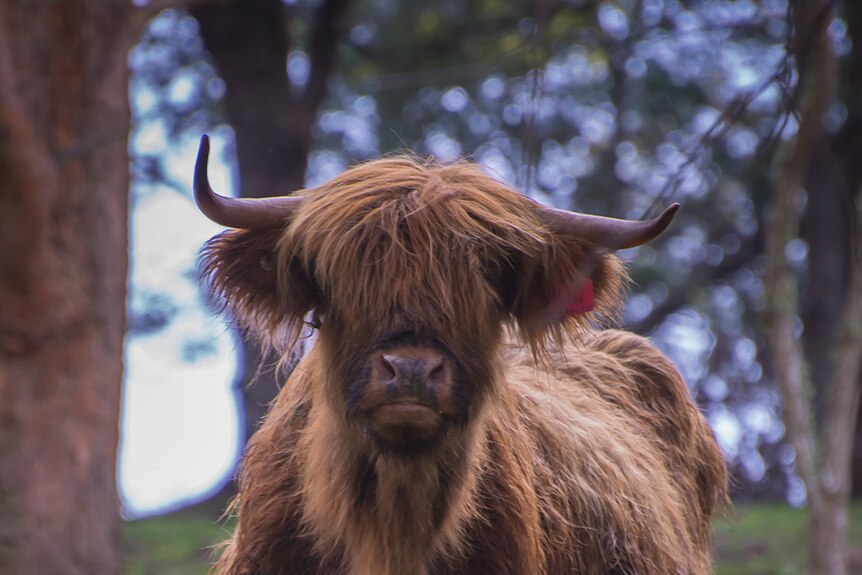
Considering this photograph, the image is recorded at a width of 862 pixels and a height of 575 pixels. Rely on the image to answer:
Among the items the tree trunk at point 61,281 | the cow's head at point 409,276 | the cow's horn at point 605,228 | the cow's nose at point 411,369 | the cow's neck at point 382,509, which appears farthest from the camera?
the tree trunk at point 61,281

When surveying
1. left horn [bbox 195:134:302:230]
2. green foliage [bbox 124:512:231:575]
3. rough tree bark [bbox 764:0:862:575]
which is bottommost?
green foliage [bbox 124:512:231:575]

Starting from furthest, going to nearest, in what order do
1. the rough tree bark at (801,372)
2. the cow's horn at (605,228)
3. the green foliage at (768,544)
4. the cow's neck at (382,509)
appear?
the green foliage at (768,544)
the rough tree bark at (801,372)
the cow's neck at (382,509)
the cow's horn at (605,228)

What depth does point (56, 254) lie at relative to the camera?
21.6 ft

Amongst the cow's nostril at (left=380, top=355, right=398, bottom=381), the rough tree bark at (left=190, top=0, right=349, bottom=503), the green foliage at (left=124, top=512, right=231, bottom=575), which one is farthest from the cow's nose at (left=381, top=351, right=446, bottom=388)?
the rough tree bark at (left=190, top=0, right=349, bottom=503)

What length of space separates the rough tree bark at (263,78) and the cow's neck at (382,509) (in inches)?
384

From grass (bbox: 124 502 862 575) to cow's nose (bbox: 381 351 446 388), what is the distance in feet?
22.1

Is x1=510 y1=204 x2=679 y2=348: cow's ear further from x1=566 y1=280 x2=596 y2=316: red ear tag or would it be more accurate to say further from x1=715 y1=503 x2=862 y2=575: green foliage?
x1=715 y1=503 x2=862 y2=575: green foliage

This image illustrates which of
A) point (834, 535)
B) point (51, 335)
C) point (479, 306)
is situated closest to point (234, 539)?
point (479, 306)

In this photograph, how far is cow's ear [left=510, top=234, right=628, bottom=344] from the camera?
4.03 meters

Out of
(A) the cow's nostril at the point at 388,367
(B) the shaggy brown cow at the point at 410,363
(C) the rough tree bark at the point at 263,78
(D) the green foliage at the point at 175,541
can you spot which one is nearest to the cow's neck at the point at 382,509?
(B) the shaggy brown cow at the point at 410,363

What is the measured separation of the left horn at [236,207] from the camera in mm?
3616

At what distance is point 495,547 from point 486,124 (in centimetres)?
1308

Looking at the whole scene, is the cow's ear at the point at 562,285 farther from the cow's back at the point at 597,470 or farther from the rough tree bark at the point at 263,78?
the rough tree bark at the point at 263,78

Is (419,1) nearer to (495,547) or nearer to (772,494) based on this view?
(772,494)
